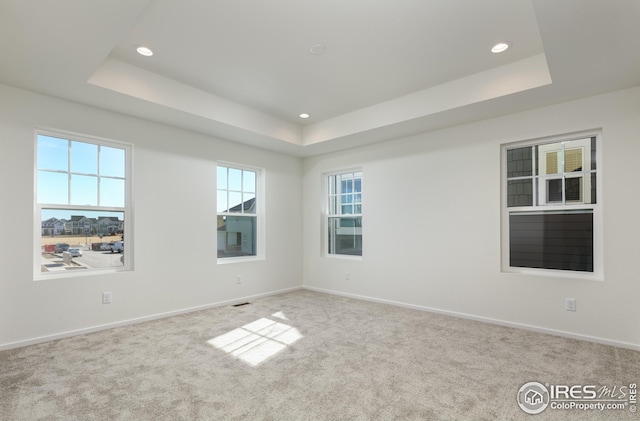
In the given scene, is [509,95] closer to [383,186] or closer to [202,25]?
[383,186]

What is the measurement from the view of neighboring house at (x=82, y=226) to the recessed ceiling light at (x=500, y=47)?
14.4ft

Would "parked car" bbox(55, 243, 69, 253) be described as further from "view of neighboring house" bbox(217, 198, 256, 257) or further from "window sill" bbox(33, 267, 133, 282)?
"view of neighboring house" bbox(217, 198, 256, 257)

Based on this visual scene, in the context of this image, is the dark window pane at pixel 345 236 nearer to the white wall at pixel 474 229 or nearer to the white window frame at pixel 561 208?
the white wall at pixel 474 229

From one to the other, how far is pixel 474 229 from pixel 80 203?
4631 millimetres

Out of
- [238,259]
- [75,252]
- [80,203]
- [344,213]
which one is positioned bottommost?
[238,259]

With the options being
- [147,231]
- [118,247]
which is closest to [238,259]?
[147,231]

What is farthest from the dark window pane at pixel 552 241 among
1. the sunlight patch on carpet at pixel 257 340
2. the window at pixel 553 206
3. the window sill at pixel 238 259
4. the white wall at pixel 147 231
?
the window sill at pixel 238 259

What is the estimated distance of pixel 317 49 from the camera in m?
2.87

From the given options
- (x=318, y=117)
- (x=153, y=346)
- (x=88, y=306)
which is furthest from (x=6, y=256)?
(x=318, y=117)

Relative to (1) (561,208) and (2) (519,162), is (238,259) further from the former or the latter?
(1) (561,208)

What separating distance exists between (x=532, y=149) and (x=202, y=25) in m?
3.70

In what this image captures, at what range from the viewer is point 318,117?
15.4ft

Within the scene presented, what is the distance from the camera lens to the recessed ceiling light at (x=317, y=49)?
9.26 ft

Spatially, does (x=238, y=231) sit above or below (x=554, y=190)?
below
